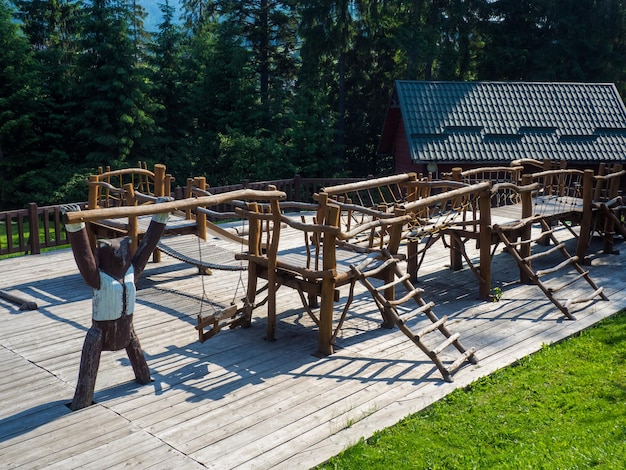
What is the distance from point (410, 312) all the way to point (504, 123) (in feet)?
42.2

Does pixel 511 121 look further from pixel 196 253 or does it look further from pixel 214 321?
pixel 214 321

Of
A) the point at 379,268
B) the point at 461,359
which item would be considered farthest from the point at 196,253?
Result: the point at 461,359

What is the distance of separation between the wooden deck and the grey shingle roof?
8223 millimetres

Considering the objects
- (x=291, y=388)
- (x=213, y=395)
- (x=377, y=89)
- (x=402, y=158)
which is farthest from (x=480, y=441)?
(x=377, y=89)

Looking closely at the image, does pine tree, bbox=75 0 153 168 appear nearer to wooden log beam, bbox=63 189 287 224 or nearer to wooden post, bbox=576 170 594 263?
wooden post, bbox=576 170 594 263

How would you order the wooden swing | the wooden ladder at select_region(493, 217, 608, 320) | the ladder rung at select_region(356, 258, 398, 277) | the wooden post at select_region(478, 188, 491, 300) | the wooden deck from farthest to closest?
the wooden post at select_region(478, 188, 491, 300), the wooden ladder at select_region(493, 217, 608, 320), the ladder rung at select_region(356, 258, 398, 277), the wooden swing, the wooden deck

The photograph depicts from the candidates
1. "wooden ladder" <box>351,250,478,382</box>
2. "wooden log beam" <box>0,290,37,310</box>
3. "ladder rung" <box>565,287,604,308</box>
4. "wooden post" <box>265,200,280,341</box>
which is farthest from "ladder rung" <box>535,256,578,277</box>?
"wooden log beam" <box>0,290,37,310</box>

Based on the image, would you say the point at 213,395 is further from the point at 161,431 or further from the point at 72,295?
the point at 72,295

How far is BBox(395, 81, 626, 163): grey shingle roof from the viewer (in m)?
18.5

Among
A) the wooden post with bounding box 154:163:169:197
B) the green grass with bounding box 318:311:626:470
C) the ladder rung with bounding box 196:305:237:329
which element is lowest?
the green grass with bounding box 318:311:626:470

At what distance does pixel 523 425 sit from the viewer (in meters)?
6.13

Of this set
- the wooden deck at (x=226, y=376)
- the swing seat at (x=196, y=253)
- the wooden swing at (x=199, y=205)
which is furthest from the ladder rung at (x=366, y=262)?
the swing seat at (x=196, y=253)

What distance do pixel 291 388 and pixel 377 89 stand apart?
23310mm

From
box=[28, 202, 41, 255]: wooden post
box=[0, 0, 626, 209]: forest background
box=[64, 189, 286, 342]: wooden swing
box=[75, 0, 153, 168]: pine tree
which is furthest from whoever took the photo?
box=[0, 0, 626, 209]: forest background
